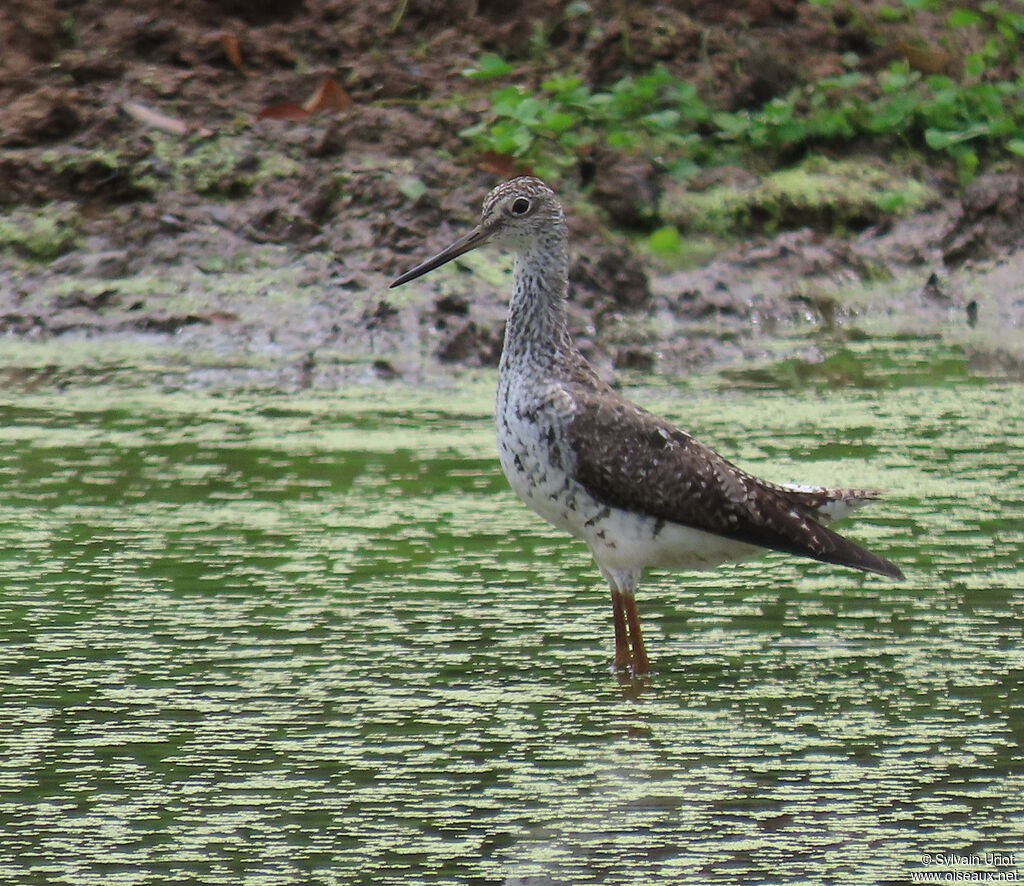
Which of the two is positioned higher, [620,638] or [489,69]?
[489,69]

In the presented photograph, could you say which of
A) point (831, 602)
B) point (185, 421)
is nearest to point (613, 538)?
point (831, 602)

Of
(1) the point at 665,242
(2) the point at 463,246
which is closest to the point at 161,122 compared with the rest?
(1) the point at 665,242

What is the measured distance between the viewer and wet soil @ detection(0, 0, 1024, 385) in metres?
10.0

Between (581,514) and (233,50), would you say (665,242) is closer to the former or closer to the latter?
(233,50)

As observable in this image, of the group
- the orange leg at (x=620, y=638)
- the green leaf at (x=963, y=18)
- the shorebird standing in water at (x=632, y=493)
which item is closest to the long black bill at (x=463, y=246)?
the shorebird standing in water at (x=632, y=493)

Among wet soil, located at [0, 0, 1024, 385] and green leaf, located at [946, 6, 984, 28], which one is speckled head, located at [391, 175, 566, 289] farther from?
green leaf, located at [946, 6, 984, 28]

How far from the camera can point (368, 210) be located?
10.8 m

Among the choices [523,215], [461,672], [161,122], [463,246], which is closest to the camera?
[461,672]

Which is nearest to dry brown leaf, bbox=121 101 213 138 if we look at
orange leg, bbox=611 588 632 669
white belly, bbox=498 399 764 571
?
white belly, bbox=498 399 764 571

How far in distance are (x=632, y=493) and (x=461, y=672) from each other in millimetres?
678

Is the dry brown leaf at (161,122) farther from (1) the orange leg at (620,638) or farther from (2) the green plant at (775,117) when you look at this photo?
(1) the orange leg at (620,638)

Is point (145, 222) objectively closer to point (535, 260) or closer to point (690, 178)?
point (690, 178)

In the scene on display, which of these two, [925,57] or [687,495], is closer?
[687,495]

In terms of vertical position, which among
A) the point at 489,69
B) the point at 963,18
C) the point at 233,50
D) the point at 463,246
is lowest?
the point at 463,246
